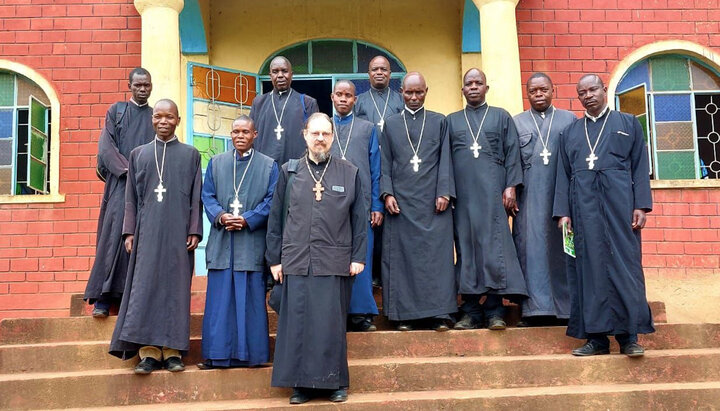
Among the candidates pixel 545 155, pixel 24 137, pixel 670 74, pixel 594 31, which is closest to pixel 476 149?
pixel 545 155

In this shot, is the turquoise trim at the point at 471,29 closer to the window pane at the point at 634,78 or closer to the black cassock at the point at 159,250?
the window pane at the point at 634,78

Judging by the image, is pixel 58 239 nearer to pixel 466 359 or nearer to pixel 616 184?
pixel 466 359

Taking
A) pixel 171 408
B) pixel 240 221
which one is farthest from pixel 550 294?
pixel 171 408

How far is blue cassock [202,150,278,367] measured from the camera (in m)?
5.76

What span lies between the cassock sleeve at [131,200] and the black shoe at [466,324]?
2402mm

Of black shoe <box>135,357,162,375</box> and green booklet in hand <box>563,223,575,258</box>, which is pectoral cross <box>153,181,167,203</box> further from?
green booklet in hand <box>563,223,575,258</box>

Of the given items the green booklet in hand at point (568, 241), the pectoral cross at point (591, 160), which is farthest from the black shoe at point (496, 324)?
the pectoral cross at point (591, 160)

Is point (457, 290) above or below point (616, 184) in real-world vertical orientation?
below

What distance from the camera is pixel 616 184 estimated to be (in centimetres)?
605

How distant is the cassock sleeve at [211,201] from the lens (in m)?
6.00

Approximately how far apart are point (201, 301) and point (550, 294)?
286 cm

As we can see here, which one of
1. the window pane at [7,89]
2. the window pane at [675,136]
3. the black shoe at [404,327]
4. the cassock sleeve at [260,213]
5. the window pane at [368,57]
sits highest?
the window pane at [368,57]

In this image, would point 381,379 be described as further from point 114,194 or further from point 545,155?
point 114,194

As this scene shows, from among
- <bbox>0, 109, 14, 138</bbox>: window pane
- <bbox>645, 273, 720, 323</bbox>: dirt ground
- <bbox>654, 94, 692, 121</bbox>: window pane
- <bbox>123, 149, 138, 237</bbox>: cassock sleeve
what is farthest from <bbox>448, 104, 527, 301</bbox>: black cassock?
<bbox>0, 109, 14, 138</bbox>: window pane
